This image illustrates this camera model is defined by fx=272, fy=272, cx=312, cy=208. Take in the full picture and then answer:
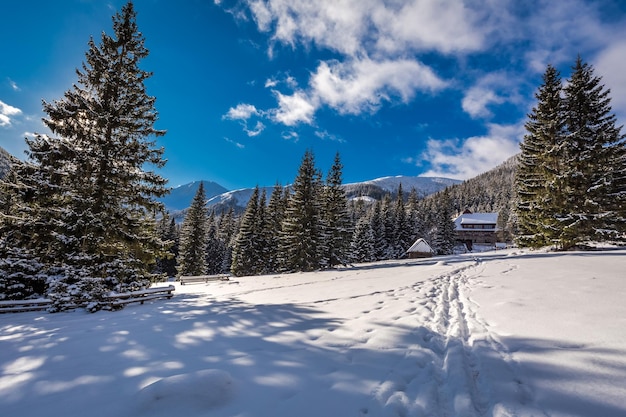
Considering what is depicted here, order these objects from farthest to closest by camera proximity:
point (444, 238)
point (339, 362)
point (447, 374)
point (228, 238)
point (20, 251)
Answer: point (228, 238) < point (444, 238) < point (20, 251) < point (339, 362) < point (447, 374)

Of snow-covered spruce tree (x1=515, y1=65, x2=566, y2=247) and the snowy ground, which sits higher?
snow-covered spruce tree (x1=515, y1=65, x2=566, y2=247)

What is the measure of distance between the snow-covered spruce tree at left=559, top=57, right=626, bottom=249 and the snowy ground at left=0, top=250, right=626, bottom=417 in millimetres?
14564

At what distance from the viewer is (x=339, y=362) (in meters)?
4.61

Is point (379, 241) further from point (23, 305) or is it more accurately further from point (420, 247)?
point (23, 305)

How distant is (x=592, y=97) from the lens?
2097cm

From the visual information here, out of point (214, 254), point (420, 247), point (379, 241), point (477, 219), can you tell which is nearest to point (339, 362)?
point (420, 247)

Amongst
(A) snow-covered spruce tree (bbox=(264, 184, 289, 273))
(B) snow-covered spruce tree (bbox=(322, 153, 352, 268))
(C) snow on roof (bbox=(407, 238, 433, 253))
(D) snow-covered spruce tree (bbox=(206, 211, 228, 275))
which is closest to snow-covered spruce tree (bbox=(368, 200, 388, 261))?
(C) snow on roof (bbox=(407, 238, 433, 253))

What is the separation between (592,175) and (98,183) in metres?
30.5

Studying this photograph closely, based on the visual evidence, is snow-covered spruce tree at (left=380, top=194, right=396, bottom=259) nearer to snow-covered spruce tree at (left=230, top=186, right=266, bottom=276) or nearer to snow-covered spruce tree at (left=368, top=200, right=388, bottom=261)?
snow-covered spruce tree at (left=368, top=200, right=388, bottom=261)

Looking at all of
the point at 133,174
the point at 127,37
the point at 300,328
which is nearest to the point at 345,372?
the point at 300,328

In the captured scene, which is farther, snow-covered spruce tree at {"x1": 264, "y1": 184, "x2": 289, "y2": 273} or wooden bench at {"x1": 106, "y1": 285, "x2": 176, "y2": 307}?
snow-covered spruce tree at {"x1": 264, "y1": 184, "x2": 289, "y2": 273}

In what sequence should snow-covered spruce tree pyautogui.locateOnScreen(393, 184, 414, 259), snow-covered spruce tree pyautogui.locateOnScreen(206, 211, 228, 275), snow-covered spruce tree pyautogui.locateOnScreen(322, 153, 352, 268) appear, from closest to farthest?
1. snow-covered spruce tree pyautogui.locateOnScreen(322, 153, 352, 268)
2. snow-covered spruce tree pyautogui.locateOnScreen(393, 184, 414, 259)
3. snow-covered spruce tree pyautogui.locateOnScreen(206, 211, 228, 275)

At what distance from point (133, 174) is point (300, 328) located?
11468mm

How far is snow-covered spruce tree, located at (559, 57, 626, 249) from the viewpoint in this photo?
18797 mm
